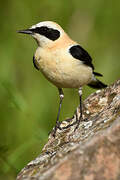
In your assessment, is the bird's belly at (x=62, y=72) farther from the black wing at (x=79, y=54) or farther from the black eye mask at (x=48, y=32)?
the black eye mask at (x=48, y=32)

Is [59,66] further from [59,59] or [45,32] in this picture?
[45,32]

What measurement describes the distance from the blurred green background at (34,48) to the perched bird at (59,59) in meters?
1.19

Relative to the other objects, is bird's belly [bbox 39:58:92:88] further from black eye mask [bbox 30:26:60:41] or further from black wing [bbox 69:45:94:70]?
black eye mask [bbox 30:26:60:41]

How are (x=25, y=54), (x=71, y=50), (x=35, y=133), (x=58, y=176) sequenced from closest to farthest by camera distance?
(x=58, y=176) < (x=71, y=50) < (x=35, y=133) < (x=25, y=54)

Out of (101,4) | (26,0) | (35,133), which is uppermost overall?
(26,0)

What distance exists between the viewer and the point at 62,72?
17.8ft

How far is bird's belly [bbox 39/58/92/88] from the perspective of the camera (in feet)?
17.8

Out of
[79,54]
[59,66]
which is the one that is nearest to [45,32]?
[79,54]

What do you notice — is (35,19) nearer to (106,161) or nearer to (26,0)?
(26,0)

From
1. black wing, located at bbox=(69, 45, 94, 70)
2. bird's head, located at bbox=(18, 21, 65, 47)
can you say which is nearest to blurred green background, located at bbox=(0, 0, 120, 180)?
bird's head, located at bbox=(18, 21, 65, 47)

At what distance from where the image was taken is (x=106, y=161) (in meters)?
3.44

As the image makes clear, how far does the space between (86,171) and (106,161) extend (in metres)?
0.19

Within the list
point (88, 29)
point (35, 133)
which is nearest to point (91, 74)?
point (35, 133)

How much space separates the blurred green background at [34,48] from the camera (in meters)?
7.05
